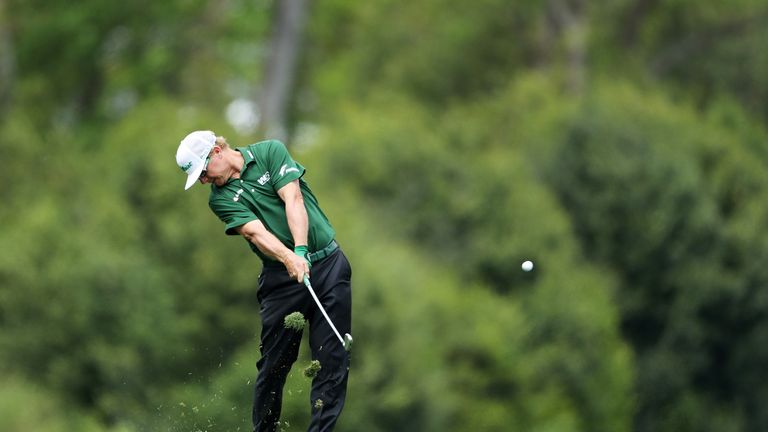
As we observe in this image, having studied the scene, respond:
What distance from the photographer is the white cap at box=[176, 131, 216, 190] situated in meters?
15.3

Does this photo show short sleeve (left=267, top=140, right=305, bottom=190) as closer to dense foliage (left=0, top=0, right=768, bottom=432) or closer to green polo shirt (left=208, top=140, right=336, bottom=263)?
green polo shirt (left=208, top=140, right=336, bottom=263)

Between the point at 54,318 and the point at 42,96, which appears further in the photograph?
the point at 42,96

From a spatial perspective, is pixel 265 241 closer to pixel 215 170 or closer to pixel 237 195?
pixel 237 195

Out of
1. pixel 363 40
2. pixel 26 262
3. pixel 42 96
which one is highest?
pixel 363 40

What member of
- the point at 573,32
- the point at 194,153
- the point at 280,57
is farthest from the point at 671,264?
the point at 194,153

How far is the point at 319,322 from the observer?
633 inches

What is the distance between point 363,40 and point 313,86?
21.1ft

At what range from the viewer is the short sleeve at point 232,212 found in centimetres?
1541

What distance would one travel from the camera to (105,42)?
6047 cm

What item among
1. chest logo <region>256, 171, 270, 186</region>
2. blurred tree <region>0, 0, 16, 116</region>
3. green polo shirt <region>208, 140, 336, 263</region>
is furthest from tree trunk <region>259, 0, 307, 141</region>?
chest logo <region>256, 171, 270, 186</region>

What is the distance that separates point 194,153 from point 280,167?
95 cm

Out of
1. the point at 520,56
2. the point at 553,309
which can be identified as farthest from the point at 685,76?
the point at 553,309

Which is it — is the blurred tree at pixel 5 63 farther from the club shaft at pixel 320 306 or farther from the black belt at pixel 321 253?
the club shaft at pixel 320 306

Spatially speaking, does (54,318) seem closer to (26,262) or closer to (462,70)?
(26,262)
